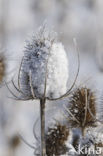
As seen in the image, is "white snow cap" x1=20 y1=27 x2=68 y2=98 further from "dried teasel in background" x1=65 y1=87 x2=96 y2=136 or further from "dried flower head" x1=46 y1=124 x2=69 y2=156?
"dried flower head" x1=46 y1=124 x2=69 y2=156

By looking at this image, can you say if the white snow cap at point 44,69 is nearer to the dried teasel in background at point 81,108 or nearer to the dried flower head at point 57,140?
the dried teasel in background at point 81,108

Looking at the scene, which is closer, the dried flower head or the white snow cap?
the white snow cap

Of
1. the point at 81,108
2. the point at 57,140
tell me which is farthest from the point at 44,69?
the point at 57,140

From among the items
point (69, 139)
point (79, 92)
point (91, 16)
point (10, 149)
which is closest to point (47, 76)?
point (79, 92)

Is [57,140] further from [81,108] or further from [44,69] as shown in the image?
[44,69]

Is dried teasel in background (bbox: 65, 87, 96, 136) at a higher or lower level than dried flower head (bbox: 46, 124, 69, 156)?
higher

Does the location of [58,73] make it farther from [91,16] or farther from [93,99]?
[91,16]

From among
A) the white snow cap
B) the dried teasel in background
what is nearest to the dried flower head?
the dried teasel in background

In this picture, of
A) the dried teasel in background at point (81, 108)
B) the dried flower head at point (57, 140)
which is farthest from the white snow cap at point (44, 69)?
the dried flower head at point (57, 140)
